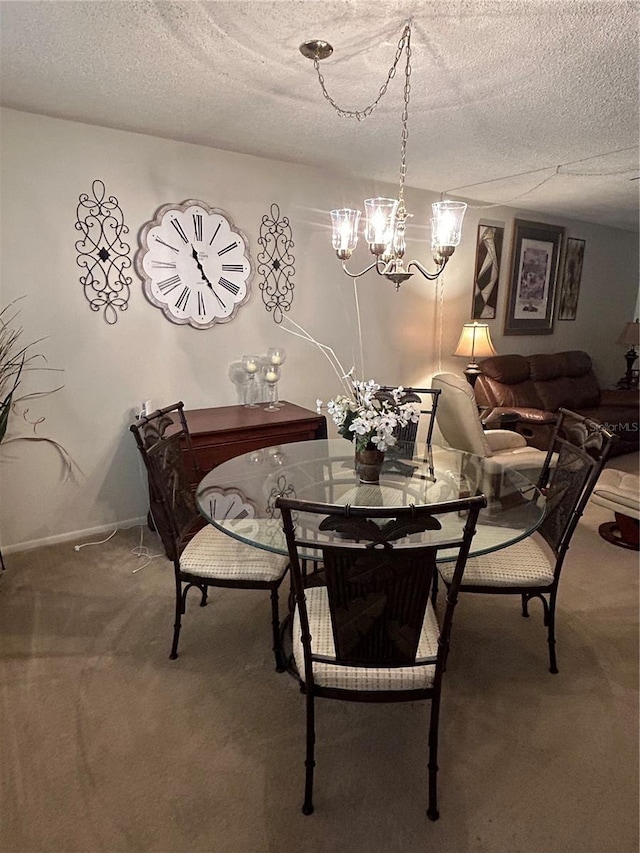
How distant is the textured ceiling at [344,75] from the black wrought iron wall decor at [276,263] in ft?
1.40

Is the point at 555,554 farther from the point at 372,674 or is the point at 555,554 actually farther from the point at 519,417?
the point at 519,417

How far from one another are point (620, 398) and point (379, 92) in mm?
4479

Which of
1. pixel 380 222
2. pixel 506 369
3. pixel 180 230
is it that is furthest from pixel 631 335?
pixel 180 230

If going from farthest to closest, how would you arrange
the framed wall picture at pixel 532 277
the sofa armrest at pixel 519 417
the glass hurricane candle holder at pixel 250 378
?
the framed wall picture at pixel 532 277 < the sofa armrest at pixel 519 417 < the glass hurricane candle holder at pixel 250 378

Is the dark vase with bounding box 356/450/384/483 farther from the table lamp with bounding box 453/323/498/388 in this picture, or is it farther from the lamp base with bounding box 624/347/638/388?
the lamp base with bounding box 624/347/638/388

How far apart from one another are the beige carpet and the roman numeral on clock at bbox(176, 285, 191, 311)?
1787 millimetres

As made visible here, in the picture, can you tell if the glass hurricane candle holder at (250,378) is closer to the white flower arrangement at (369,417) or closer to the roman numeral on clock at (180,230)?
the roman numeral on clock at (180,230)

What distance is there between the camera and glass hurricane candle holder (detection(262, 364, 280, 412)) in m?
3.45

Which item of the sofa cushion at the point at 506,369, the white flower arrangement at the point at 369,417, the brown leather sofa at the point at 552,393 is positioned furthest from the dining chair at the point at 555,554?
the sofa cushion at the point at 506,369

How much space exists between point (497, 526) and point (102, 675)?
1.65m

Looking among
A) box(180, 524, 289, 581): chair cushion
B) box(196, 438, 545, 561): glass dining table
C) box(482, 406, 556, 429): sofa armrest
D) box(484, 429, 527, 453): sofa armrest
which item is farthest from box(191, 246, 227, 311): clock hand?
box(482, 406, 556, 429): sofa armrest

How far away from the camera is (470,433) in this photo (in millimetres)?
3279

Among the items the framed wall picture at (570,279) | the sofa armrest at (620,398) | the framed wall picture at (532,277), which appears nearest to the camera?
the framed wall picture at (532,277)

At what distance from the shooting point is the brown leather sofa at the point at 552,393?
4703 mm
